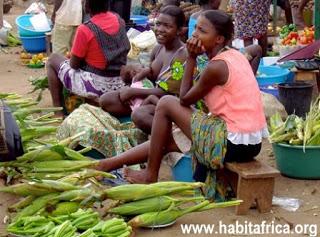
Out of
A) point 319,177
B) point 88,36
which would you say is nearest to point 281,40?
point 88,36

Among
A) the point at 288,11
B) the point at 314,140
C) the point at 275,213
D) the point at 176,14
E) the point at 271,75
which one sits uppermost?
the point at 176,14

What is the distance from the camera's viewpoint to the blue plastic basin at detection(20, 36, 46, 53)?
1146cm

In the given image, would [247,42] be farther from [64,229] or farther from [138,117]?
[64,229]

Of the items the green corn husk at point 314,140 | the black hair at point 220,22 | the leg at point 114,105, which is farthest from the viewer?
the leg at point 114,105

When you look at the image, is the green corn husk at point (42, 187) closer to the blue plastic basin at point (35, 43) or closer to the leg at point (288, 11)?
the blue plastic basin at point (35, 43)

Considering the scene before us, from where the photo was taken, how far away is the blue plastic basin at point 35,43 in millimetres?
11460

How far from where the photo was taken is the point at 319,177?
5500 millimetres

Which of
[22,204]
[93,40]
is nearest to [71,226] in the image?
[22,204]

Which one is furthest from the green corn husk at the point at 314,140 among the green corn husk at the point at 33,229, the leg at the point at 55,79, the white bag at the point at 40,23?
the white bag at the point at 40,23

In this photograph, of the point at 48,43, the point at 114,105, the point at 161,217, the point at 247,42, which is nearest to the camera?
the point at 161,217

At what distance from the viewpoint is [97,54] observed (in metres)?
6.99

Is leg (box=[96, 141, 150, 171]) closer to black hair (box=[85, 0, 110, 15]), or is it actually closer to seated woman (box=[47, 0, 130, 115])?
seated woman (box=[47, 0, 130, 115])

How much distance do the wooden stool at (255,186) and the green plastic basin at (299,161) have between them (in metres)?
0.58

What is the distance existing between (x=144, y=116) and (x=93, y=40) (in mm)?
1258
